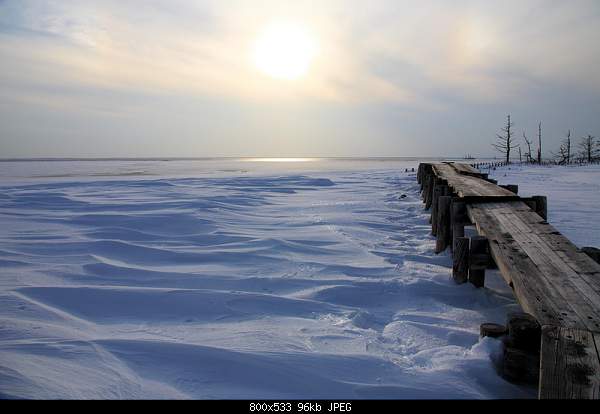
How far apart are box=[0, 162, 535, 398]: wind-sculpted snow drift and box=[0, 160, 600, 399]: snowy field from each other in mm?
13

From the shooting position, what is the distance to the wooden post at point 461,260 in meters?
4.10

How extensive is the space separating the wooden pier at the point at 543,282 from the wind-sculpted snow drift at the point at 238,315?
0.40 m

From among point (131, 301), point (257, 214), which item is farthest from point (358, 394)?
point (257, 214)

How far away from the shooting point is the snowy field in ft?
7.82

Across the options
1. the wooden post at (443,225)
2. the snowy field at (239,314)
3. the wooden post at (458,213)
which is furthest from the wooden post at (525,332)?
the wooden post at (443,225)

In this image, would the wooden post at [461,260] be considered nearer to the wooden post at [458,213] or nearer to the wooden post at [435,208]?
the wooden post at [458,213]

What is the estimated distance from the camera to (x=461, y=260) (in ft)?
13.5

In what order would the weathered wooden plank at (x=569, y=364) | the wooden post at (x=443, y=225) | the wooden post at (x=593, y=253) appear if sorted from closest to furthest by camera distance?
the weathered wooden plank at (x=569, y=364), the wooden post at (x=593, y=253), the wooden post at (x=443, y=225)

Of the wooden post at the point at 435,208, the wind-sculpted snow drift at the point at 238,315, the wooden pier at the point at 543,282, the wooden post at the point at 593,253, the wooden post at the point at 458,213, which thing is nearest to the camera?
the wooden pier at the point at 543,282

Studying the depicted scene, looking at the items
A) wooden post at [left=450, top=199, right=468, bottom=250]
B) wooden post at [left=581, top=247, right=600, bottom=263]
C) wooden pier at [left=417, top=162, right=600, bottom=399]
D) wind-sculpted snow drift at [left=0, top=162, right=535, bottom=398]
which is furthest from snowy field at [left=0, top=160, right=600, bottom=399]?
wooden post at [left=581, top=247, right=600, bottom=263]

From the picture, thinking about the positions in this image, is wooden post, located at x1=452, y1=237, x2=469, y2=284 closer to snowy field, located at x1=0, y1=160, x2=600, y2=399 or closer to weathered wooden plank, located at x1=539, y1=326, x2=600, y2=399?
snowy field, located at x1=0, y1=160, x2=600, y2=399
